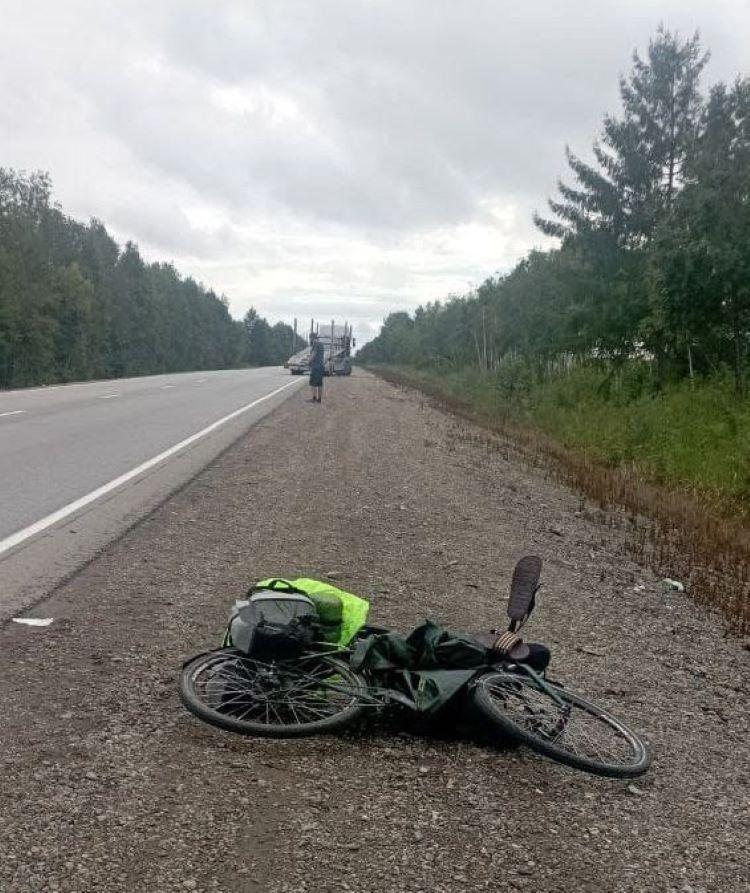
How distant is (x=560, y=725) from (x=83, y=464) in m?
8.18

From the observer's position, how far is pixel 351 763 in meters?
3.19

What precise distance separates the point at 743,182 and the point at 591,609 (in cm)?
1458

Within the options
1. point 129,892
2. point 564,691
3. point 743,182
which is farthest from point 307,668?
point 743,182

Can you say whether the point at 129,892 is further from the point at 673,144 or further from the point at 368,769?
the point at 673,144

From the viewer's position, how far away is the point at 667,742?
3609 mm

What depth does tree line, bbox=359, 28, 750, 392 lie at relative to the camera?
55.2ft

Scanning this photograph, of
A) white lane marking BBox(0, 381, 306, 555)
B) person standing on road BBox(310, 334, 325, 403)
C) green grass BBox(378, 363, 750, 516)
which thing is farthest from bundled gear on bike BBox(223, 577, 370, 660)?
person standing on road BBox(310, 334, 325, 403)

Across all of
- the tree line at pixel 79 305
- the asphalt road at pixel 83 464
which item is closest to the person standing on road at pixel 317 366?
the asphalt road at pixel 83 464

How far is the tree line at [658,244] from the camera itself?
55.2ft

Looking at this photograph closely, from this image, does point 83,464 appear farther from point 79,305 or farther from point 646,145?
point 79,305

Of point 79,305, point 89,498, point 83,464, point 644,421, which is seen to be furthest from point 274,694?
point 79,305

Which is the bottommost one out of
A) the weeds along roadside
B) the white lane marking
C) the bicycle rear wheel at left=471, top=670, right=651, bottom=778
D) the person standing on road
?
the weeds along roadside

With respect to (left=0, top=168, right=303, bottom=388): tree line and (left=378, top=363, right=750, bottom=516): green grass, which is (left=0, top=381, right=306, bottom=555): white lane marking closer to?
(left=378, top=363, right=750, bottom=516): green grass

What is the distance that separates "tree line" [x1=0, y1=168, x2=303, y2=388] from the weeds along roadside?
4704cm
